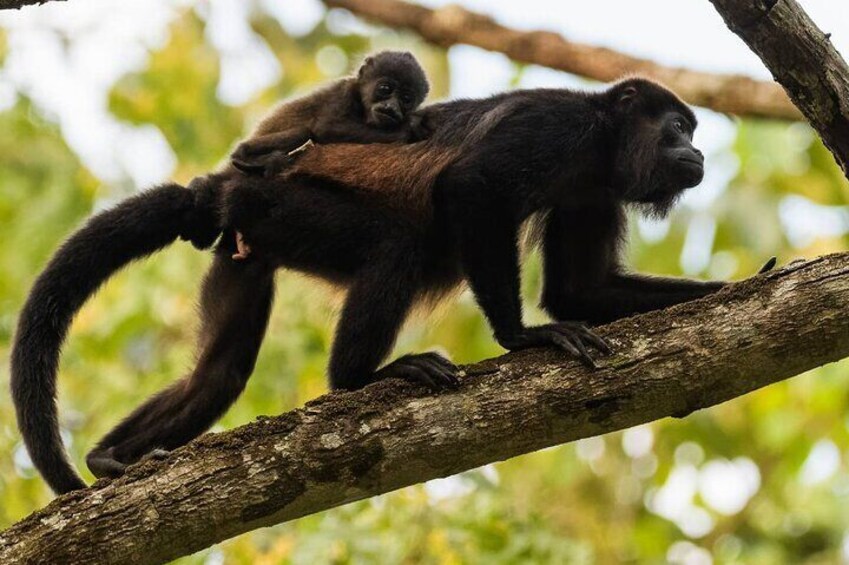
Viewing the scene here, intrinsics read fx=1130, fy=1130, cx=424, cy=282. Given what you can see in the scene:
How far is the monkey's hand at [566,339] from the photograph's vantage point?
4.43 metres

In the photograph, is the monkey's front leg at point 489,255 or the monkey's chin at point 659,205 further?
the monkey's chin at point 659,205

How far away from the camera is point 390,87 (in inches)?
261

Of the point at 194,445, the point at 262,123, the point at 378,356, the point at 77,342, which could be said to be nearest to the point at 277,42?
the point at 77,342

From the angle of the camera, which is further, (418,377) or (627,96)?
(627,96)

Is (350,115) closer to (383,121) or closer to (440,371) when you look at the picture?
(383,121)

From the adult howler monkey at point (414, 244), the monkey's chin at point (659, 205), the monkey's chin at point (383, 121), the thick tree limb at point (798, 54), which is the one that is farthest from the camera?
the monkey's chin at point (383, 121)

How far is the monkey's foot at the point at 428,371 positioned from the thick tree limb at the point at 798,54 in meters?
1.76

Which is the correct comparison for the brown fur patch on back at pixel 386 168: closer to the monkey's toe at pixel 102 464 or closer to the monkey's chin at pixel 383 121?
the monkey's chin at pixel 383 121

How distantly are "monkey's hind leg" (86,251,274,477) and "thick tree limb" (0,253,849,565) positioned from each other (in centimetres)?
112

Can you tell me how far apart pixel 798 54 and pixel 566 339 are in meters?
1.45

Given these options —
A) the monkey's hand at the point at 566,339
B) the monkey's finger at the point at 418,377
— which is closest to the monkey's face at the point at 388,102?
the monkey's hand at the point at 566,339

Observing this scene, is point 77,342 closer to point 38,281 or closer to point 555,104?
point 38,281

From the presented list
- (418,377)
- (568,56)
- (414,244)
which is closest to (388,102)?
(414,244)

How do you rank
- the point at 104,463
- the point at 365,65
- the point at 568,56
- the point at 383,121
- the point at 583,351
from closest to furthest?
the point at 583,351 < the point at 104,463 < the point at 383,121 < the point at 365,65 < the point at 568,56
